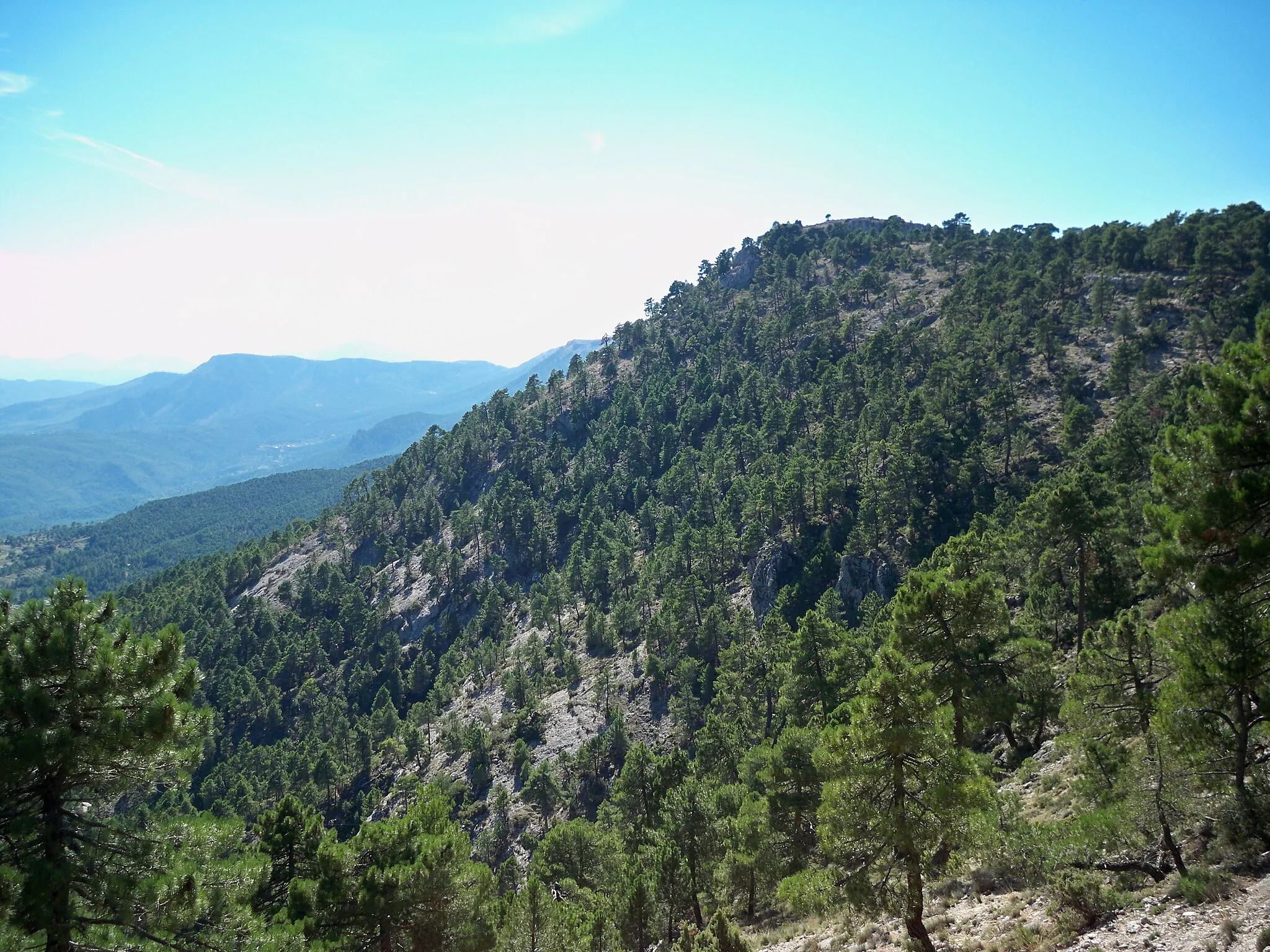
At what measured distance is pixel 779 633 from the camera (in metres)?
66.9

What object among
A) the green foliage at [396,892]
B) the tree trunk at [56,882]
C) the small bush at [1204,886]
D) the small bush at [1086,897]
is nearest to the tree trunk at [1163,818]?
the small bush at [1204,886]

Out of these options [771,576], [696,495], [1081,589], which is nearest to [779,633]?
[771,576]

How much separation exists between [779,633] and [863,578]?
59.7ft

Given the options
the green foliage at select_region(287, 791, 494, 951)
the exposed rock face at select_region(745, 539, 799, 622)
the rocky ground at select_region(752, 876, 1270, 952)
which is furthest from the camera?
the exposed rock face at select_region(745, 539, 799, 622)

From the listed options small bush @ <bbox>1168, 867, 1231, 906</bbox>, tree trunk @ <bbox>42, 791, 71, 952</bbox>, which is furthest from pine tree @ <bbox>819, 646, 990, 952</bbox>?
tree trunk @ <bbox>42, 791, 71, 952</bbox>

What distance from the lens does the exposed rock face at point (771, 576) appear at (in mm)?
87125

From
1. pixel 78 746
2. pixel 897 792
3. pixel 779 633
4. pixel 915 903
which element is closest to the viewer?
pixel 78 746

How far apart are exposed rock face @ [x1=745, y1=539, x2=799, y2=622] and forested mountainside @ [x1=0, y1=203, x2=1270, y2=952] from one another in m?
Answer: 0.52

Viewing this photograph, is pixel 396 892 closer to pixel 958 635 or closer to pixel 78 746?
pixel 78 746

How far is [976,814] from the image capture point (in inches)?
629

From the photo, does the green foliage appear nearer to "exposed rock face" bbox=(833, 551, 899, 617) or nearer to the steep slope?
the steep slope

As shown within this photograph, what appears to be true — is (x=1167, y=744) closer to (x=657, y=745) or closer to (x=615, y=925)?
(x=615, y=925)

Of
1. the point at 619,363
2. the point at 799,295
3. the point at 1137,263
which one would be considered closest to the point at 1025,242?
the point at 1137,263

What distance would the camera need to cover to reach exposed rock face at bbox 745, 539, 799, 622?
8712 cm
